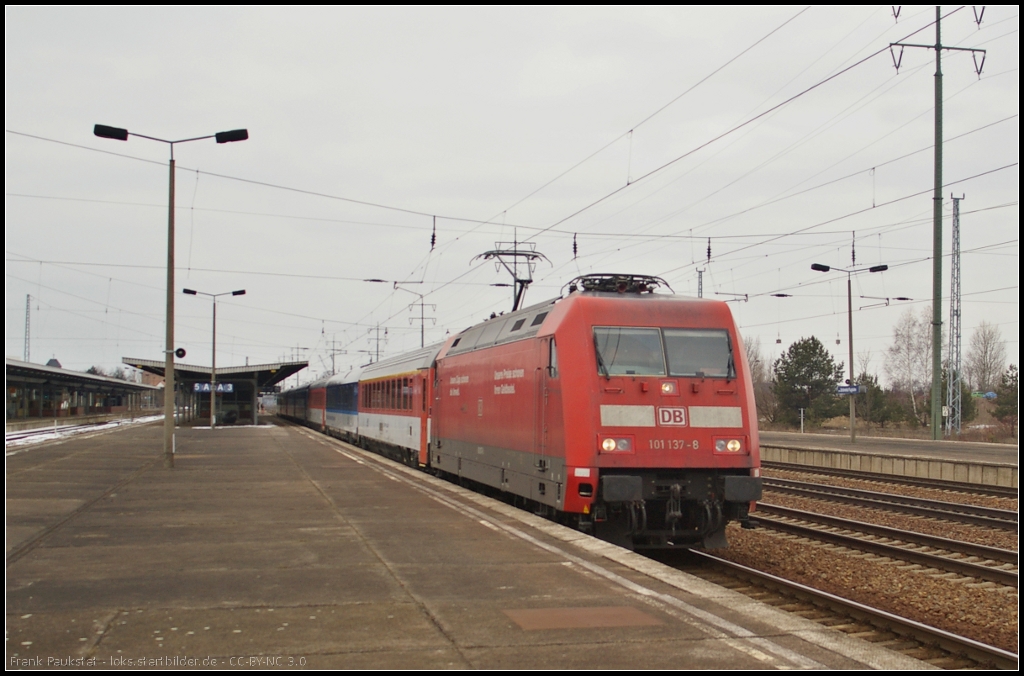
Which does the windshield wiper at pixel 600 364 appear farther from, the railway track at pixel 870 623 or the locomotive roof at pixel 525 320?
the railway track at pixel 870 623

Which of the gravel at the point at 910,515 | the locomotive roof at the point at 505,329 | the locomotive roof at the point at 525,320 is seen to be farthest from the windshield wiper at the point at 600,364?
the gravel at the point at 910,515

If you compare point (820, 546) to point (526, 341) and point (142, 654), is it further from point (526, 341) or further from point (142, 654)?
point (142, 654)

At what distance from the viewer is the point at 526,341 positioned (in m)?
13.0

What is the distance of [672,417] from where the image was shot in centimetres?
1110

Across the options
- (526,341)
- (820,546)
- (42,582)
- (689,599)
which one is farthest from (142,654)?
(820,546)

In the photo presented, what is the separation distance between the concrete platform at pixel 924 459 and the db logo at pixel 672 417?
14669mm

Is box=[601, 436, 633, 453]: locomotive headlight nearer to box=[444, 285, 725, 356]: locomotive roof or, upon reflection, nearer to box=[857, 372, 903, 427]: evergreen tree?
box=[444, 285, 725, 356]: locomotive roof

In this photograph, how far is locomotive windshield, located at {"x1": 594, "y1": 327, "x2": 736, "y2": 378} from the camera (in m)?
11.3

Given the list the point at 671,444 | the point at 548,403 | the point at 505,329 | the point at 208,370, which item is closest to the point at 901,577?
the point at 671,444

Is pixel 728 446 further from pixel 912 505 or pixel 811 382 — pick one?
pixel 811 382

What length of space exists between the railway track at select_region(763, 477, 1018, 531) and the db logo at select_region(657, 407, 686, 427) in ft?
22.9

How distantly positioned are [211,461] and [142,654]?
18.3 meters

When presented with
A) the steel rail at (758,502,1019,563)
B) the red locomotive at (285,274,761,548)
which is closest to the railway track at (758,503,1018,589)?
the steel rail at (758,502,1019,563)

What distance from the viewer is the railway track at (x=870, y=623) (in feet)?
23.0
